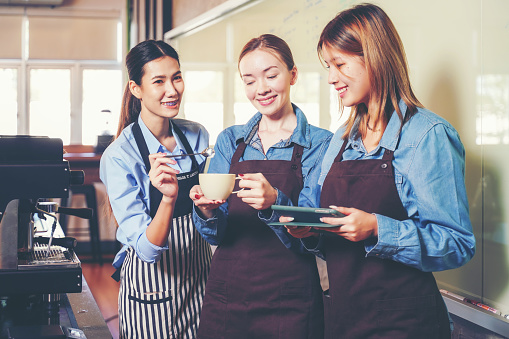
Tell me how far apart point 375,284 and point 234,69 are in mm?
2936

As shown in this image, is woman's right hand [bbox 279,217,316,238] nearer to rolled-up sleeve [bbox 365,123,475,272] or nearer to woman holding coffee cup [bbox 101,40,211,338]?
rolled-up sleeve [bbox 365,123,475,272]

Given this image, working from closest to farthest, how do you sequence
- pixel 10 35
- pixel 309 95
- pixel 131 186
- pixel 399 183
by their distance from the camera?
pixel 399 183
pixel 131 186
pixel 309 95
pixel 10 35

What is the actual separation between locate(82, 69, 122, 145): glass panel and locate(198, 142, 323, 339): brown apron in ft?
17.7

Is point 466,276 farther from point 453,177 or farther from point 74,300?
point 74,300

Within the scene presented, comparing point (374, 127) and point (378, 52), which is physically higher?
point (378, 52)

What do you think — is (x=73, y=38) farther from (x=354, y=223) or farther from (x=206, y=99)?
(x=354, y=223)

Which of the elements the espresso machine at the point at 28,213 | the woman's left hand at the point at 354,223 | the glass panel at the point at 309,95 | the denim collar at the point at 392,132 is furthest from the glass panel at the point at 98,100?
the woman's left hand at the point at 354,223

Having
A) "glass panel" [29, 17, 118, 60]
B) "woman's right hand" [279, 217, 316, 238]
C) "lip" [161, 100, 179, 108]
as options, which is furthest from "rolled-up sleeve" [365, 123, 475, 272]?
"glass panel" [29, 17, 118, 60]

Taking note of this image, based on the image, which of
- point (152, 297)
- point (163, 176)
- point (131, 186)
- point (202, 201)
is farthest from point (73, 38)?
point (202, 201)

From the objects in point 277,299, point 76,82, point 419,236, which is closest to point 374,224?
point 419,236

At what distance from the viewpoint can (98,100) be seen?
6.83 metres

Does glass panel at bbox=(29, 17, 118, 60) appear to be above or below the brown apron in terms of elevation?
above

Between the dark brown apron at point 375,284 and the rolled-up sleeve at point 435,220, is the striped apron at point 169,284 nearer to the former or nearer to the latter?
the dark brown apron at point 375,284

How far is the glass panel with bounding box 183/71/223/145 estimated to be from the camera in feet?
14.0
